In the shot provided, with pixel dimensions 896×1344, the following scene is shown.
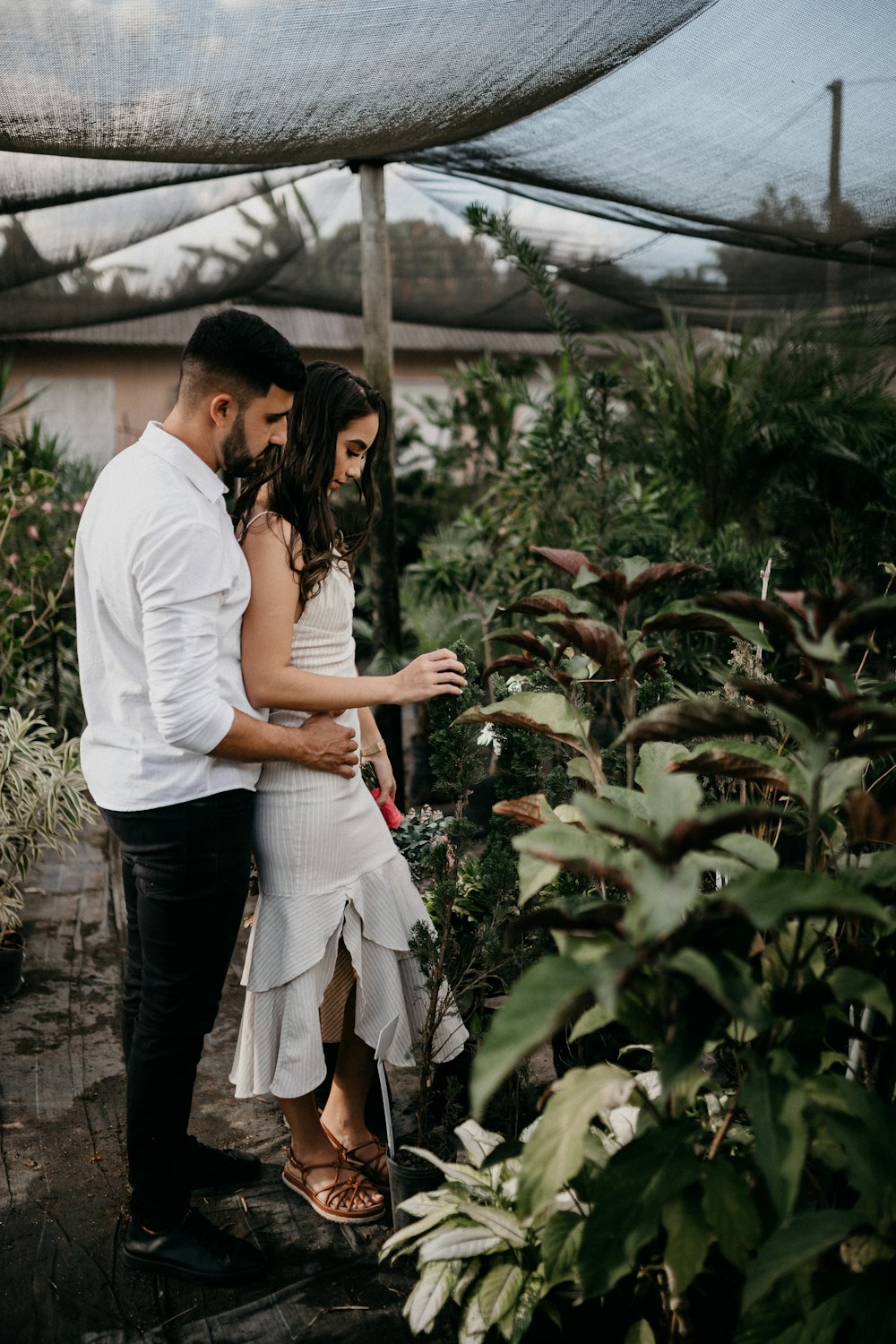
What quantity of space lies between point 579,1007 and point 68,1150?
1813 mm

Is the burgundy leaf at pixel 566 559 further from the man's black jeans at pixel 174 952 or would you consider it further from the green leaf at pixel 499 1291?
the green leaf at pixel 499 1291

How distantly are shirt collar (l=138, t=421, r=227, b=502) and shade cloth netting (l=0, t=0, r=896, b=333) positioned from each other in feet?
3.26

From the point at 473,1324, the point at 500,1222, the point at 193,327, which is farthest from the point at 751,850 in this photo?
the point at 193,327

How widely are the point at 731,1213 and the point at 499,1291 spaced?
493 mm

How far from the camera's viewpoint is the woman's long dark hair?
6.65 ft

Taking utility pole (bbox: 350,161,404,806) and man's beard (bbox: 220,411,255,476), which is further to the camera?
utility pole (bbox: 350,161,404,806)

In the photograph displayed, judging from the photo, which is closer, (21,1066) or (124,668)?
(124,668)

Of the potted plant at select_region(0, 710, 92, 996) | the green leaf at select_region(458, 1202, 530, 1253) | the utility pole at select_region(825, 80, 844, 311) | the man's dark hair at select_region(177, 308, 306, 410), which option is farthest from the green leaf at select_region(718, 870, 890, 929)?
the potted plant at select_region(0, 710, 92, 996)

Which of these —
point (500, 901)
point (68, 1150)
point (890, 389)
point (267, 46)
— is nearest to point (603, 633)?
point (500, 901)

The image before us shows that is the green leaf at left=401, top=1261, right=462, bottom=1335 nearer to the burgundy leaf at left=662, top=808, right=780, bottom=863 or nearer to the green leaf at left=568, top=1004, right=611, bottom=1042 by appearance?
the green leaf at left=568, top=1004, right=611, bottom=1042

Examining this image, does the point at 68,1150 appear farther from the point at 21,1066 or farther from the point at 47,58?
the point at 47,58

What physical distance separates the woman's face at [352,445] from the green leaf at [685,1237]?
4.51 feet

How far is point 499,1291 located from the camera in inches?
60.2

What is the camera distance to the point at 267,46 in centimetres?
238
